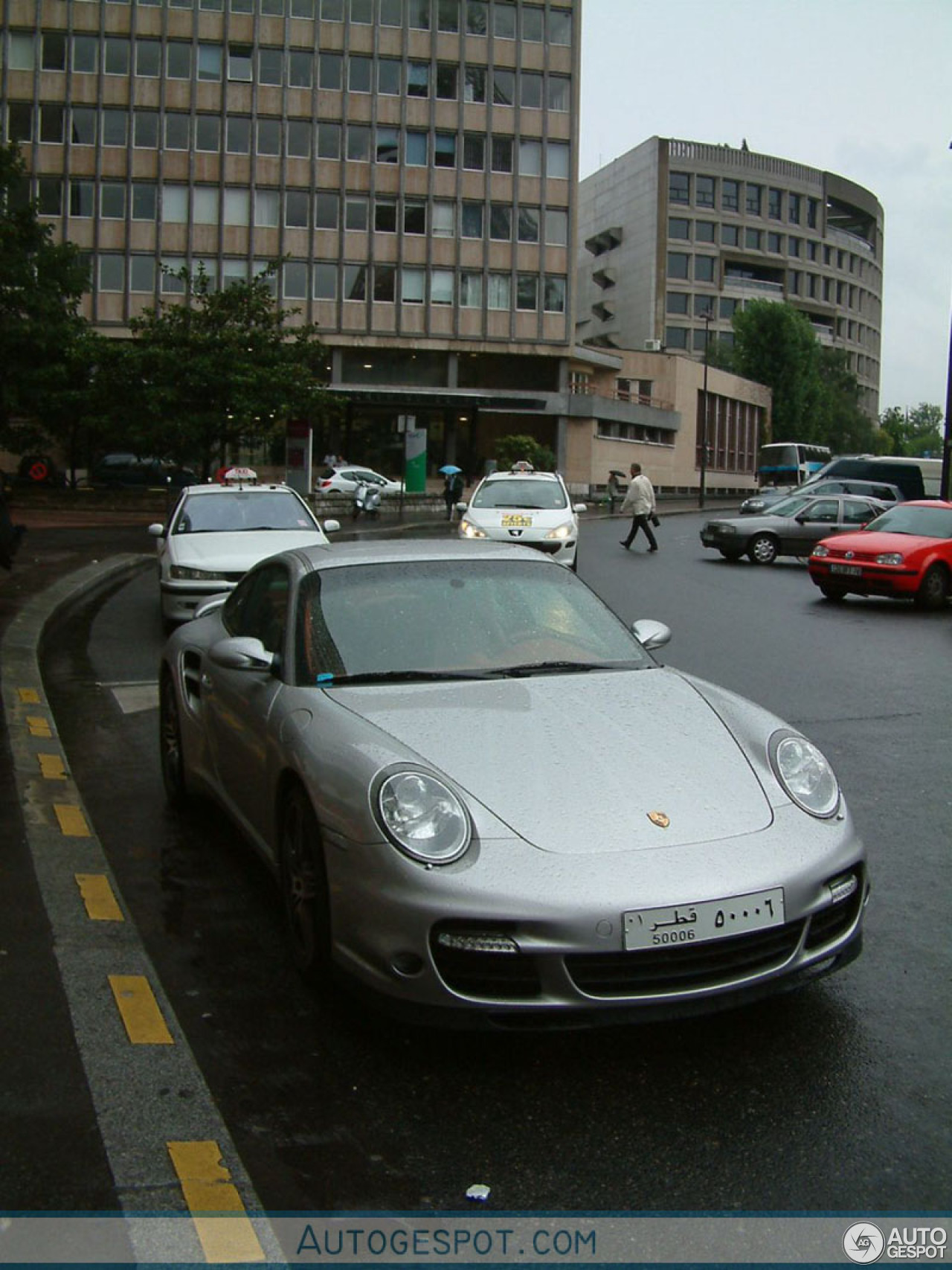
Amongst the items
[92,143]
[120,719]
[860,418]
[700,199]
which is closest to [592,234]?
[700,199]

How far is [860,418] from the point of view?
10619 centimetres

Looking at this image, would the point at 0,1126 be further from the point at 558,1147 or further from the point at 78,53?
the point at 78,53

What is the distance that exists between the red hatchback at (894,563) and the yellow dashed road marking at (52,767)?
13216 millimetres

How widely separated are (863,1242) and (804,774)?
5.62 feet

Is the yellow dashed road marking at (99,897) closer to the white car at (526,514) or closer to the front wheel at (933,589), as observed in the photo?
the white car at (526,514)

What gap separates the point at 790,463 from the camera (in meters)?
71.2

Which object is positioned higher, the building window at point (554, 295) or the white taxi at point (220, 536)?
the building window at point (554, 295)

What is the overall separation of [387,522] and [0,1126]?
33.5m

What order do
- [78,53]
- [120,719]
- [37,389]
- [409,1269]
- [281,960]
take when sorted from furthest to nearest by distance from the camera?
[78,53] < [37,389] < [120,719] < [281,960] < [409,1269]

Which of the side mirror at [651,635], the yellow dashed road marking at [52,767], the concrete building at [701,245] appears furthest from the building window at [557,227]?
the side mirror at [651,635]

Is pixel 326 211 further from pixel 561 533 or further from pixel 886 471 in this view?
pixel 561 533

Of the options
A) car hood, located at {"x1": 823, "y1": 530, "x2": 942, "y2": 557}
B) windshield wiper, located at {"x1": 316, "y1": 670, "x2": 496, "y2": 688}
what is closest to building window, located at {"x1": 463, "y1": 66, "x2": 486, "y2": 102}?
car hood, located at {"x1": 823, "y1": 530, "x2": 942, "y2": 557}

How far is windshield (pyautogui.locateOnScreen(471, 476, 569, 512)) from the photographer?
70.8 ft

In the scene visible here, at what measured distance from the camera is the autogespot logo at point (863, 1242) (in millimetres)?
2963
